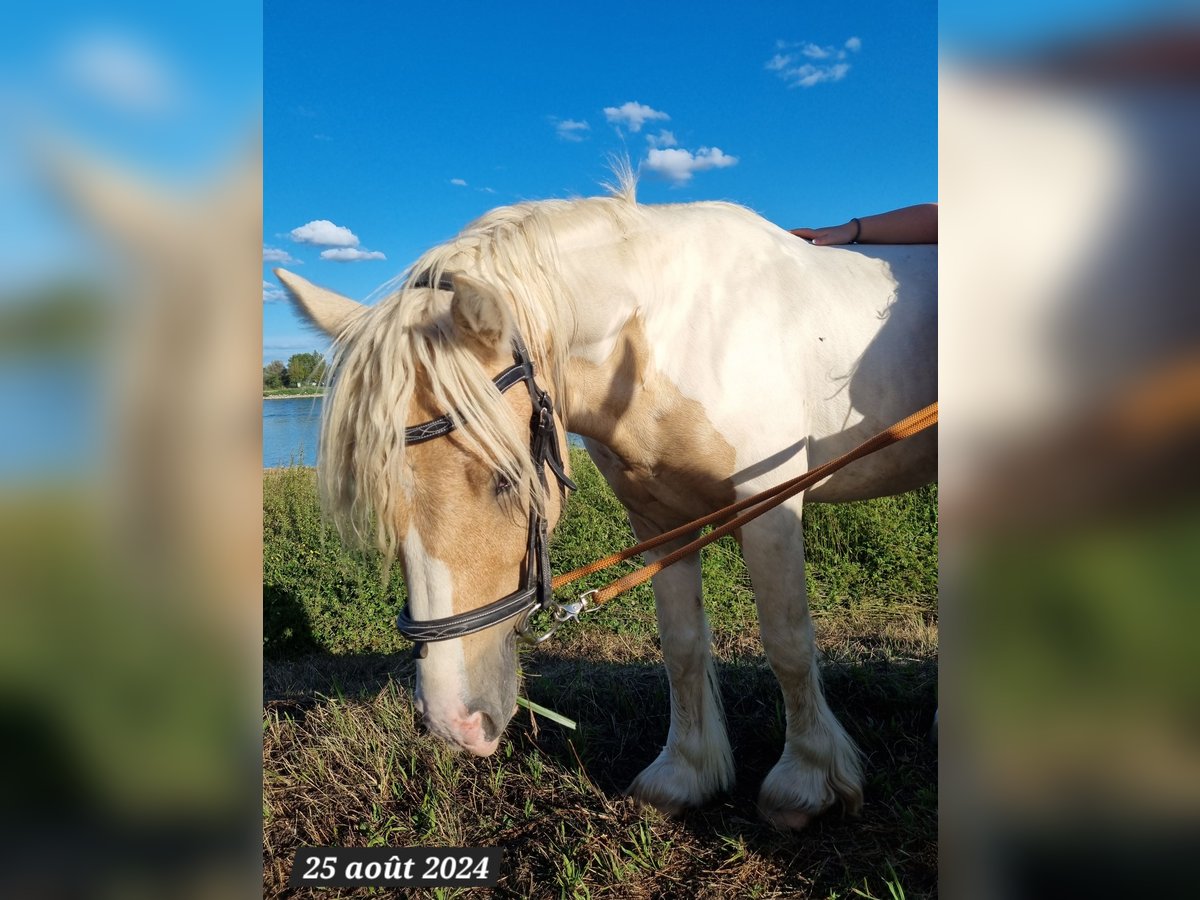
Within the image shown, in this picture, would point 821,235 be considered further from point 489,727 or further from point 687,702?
point 489,727

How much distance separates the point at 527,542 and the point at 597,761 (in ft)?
4.86

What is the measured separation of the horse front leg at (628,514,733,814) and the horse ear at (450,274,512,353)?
3.90 ft

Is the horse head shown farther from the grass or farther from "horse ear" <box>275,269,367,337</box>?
the grass

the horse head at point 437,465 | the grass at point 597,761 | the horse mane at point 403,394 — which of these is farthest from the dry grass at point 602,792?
the horse mane at point 403,394

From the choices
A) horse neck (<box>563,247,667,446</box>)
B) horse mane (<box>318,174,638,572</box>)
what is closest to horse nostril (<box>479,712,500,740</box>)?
horse mane (<box>318,174,638,572</box>)

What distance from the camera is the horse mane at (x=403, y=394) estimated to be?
1.58 m

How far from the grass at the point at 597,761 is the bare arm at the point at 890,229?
192 cm

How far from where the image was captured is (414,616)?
1.63 m

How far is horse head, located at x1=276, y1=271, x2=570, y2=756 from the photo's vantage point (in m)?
1.58
